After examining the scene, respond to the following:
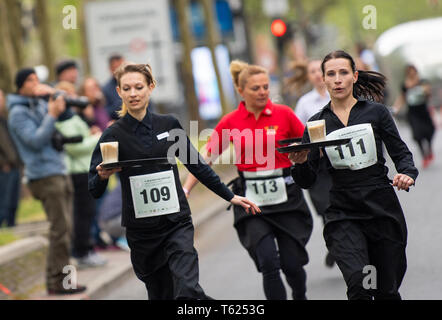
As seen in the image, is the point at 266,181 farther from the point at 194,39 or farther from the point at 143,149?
the point at 194,39

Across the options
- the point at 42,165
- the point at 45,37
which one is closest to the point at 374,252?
the point at 42,165

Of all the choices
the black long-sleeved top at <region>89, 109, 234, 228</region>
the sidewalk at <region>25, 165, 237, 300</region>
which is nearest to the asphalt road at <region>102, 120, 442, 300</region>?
the sidewalk at <region>25, 165, 237, 300</region>

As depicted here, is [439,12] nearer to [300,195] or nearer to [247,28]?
[247,28]

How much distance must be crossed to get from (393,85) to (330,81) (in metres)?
29.8

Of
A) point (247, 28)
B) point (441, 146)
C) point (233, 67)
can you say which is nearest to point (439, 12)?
point (247, 28)

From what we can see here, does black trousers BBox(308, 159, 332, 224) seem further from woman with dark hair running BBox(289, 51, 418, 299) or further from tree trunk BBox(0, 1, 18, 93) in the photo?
tree trunk BBox(0, 1, 18, 93)

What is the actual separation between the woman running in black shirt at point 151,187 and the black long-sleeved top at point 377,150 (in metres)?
0.77

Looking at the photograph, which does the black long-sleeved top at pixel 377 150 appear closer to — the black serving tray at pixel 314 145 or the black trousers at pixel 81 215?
the black serving tray at pixel 314 145

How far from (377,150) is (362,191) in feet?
0.89

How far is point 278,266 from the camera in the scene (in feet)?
23.8

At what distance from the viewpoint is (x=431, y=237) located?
35.2 ft

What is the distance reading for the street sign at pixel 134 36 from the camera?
18250 millimetres

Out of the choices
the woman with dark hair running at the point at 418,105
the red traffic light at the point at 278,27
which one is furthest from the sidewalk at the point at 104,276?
the red traffic light at the point at 278,27

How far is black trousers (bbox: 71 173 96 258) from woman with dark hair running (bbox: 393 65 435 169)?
828 cm
